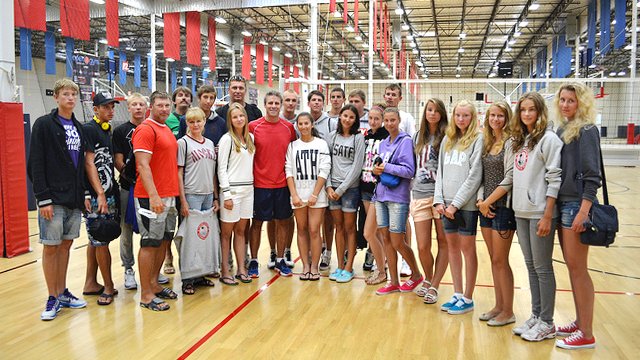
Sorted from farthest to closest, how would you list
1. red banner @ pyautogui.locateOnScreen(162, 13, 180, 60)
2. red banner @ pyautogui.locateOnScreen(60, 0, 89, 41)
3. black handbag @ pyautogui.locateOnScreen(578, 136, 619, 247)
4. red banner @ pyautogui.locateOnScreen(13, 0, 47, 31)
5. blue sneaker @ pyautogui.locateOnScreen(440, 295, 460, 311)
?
red banner @ pyautogui.locateOnScreen(162, 13, 180, 60), red banner @ pyautogui.locateOnScreen(60, 0, 89, 41), red banner @ pyautogui.locateOnScreen(13, 0, 47, 31), blue sneaker @ pyautogui.locateOnScreen(440, 295, 460, 311), black handbag @ pyautogui.locateOnScreen(578, 136, 619, 247)

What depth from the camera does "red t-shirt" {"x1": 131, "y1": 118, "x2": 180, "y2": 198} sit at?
361cm

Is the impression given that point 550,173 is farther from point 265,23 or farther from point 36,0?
point 265,23

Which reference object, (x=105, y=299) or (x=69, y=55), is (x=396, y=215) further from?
(x=69, y=55)

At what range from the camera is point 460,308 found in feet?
12.0

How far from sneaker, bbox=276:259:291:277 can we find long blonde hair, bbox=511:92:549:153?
2.43 meters

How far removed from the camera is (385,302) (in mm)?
3932

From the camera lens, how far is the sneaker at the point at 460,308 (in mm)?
3645

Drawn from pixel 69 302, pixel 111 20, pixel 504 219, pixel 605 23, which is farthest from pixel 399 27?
pixel 69 302

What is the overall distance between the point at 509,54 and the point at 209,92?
84.5ft

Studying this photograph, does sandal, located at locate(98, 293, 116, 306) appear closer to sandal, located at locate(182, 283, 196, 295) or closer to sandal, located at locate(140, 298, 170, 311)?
sandal, located at locate(140, 298, 170, 311)

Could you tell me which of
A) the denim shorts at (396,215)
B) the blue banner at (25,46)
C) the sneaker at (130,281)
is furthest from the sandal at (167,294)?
the blue banner at (25,46)

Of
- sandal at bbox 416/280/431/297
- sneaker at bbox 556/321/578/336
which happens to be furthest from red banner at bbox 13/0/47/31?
sneaker at bbox 556/321/578/336

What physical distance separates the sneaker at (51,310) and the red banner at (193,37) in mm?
8747

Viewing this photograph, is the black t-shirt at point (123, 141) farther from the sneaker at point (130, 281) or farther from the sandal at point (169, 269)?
the sandal at point (169, 269)
